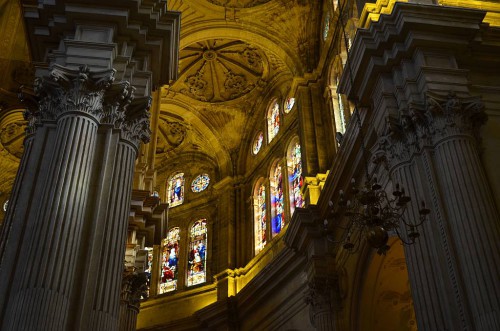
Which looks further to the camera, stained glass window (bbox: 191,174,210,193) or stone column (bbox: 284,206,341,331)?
stained glass window (bbox: 191,174,210,193)

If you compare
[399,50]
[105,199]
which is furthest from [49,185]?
[399,50]

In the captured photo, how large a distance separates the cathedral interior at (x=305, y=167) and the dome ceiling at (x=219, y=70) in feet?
Answer: 7.43

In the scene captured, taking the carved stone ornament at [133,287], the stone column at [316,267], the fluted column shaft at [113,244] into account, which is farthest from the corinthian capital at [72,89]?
the stone column at [316,267]

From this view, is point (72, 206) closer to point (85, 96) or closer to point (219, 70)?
point (85, 96)

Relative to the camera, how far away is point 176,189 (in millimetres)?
24844

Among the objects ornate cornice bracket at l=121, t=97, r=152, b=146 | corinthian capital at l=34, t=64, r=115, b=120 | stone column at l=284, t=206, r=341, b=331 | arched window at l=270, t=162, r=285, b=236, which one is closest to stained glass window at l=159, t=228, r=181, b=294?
arched window at l=270, t=162, r=285, b=236

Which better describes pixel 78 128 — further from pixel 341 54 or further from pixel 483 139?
pixel 341 54

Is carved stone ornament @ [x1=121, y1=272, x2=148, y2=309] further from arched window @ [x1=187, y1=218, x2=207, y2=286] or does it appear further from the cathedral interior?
arched window @ [x1=187, y1=218, x2=207, y2=286]

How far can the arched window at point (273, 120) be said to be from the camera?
2110 cm

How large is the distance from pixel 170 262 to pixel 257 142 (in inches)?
216

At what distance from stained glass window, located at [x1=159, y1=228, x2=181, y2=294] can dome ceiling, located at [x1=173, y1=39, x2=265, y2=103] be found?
5408mm

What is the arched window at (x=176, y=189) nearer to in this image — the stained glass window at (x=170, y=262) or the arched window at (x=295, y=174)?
the stained glass window at (x=170, y=262)

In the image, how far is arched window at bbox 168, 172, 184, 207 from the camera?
24.4 metres

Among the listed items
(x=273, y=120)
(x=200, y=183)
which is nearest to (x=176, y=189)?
(x=200, y=183)
